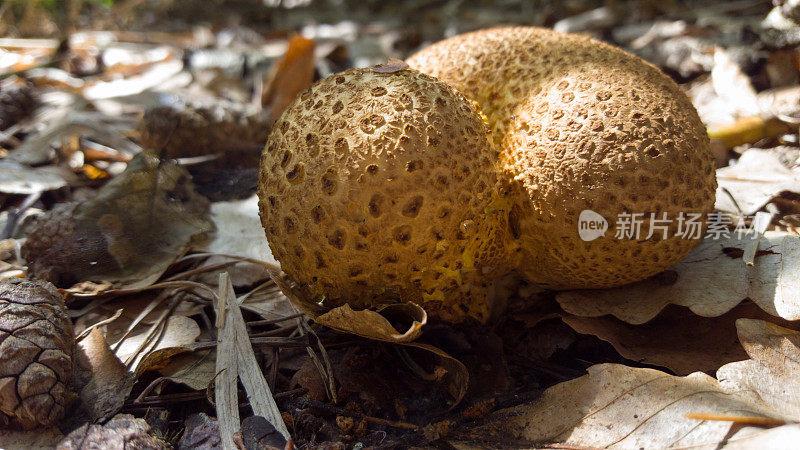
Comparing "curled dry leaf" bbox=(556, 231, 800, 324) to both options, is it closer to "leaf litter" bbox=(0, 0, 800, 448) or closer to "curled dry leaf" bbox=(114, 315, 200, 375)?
"leaf litter" bbox=(0, 0, 800, 448)

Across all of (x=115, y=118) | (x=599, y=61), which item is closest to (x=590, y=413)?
(x=599, y=61)

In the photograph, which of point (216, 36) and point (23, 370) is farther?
point (216, 36)

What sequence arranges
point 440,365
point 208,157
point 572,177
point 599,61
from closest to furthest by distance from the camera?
point 572,177, point 440,365, point 599,61, point 208,157

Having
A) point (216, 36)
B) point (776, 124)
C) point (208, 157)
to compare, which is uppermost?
point (216, 36)

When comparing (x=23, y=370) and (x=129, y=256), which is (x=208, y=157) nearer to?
(x=129, y=256)

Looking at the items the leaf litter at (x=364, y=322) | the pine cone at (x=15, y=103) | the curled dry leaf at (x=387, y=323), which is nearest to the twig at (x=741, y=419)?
the leaf litter at (x=364, y=322)

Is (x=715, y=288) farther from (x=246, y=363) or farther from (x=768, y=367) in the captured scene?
(x=246, y=363)

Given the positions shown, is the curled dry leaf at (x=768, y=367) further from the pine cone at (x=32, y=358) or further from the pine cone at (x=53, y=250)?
the pine cone at (x=53, y=250)

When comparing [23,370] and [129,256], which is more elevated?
[129,256]
